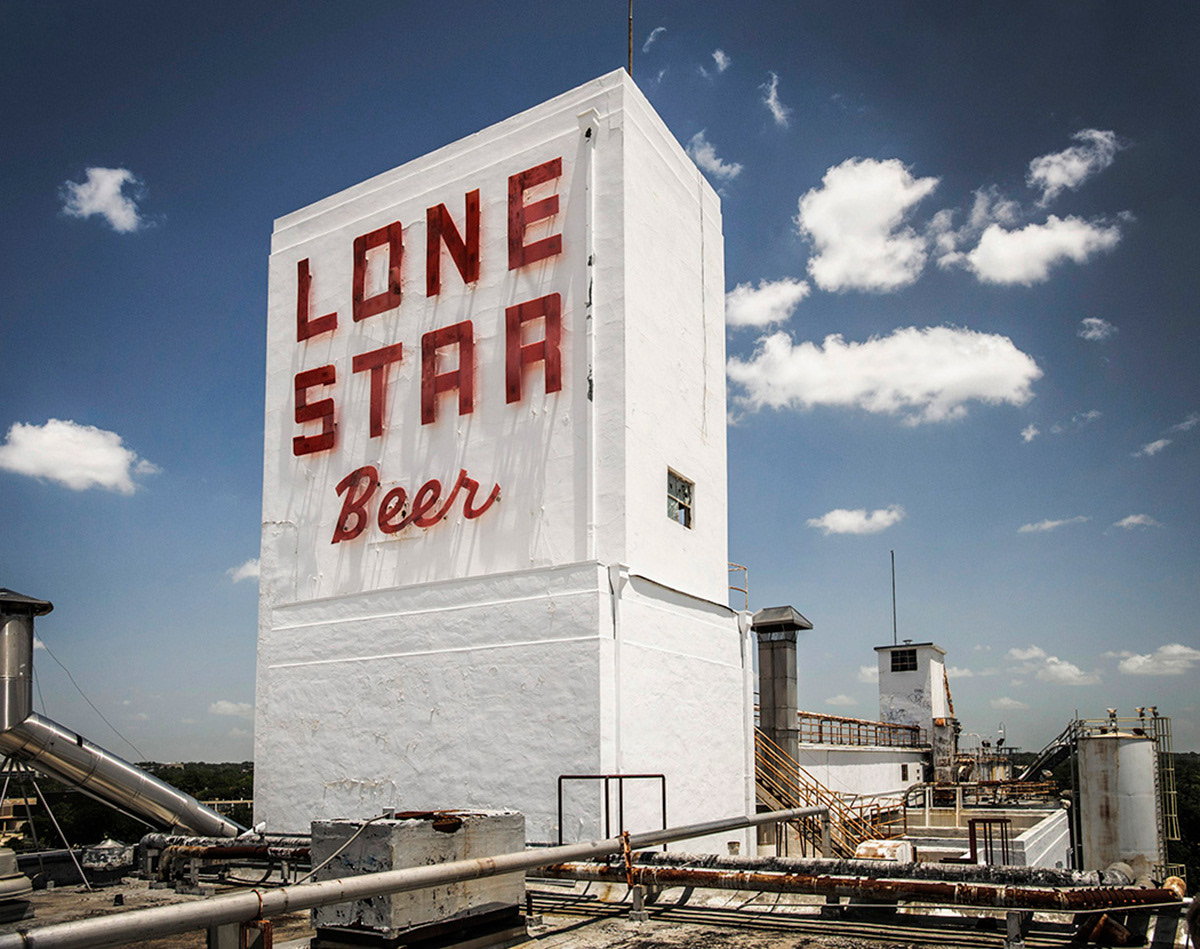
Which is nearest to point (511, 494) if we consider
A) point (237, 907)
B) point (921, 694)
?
point (237, 907)

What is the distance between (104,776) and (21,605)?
400 cm

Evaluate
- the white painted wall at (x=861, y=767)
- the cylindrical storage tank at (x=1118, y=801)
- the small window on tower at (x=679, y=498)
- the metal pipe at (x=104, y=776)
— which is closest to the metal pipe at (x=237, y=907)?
the small window on tower at (x=679, y=498)

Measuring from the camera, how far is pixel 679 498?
1781 cm

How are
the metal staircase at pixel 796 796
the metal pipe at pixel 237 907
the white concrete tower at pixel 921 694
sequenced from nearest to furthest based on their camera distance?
the metal pipe at pixel 237 907, the metal staircase at pixel 796 796, the white concrete tower at pixel 921 694

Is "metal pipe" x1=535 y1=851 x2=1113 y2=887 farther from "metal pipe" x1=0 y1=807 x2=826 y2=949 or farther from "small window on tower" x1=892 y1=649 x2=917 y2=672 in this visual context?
"small window on tower" x1=892 y1=649 x2=917 y2=672

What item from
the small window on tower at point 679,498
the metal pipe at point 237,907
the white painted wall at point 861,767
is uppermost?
the small window on tower at point 679,498

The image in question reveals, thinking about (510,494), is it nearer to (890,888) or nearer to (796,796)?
(890,888)

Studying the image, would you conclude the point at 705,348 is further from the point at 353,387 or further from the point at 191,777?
the point at 191,777

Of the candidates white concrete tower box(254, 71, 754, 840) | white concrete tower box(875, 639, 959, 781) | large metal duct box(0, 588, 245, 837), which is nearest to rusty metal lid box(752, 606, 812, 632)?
white concrete tower box(254, 71, 754, 840)

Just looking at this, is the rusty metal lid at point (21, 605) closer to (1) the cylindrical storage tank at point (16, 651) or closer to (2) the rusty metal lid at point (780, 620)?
(1) the cylindrical storage tank at point (16, 651)

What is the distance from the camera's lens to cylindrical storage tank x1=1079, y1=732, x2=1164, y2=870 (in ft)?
81.7

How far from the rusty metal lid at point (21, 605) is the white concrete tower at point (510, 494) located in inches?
199

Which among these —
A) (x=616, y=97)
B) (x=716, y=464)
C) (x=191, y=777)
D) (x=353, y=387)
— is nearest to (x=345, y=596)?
(x=353, y=387)

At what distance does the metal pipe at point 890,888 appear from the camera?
684 cm
